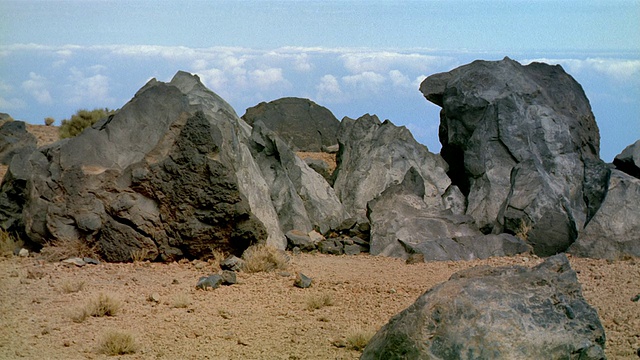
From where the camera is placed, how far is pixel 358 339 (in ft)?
25.1

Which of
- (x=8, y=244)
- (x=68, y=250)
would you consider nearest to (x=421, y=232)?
(x=68, y=250)

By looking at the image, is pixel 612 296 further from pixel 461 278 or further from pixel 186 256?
pixel 186 256

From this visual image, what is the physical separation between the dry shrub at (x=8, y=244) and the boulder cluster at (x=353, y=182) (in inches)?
7.6

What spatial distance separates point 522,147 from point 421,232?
3.31m

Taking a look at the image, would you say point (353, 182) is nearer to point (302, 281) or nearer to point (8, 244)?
point (302, 281)

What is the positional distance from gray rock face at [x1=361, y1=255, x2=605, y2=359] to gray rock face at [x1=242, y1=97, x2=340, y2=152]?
1766 cm

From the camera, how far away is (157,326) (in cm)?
841

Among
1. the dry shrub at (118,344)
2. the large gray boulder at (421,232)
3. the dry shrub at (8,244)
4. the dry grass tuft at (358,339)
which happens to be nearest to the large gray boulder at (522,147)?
the large gray boulder at (421,232)

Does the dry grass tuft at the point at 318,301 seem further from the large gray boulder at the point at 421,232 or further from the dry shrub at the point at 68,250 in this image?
the dry shrub at the point at 68,250

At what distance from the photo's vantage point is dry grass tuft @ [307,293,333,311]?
8.98m

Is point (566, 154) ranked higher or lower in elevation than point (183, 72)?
lower

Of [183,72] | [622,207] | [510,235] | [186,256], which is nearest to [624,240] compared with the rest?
[622,207]

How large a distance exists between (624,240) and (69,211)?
26.2 feet

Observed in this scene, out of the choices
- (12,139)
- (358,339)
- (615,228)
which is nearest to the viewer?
(358,339)
